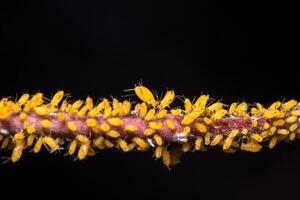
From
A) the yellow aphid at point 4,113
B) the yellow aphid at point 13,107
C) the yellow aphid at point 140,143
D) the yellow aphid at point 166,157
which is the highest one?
the yellow aphid at point 13,107

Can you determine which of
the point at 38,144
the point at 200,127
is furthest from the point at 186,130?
the point at 38,144

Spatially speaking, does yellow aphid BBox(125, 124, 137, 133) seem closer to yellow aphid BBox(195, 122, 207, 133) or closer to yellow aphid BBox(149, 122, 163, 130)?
yellow aphid BBox(149, 122, 163, 130)

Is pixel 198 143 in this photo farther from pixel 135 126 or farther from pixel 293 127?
pixel 293 127

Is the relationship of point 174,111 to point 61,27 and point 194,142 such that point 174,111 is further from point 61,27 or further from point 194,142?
point 61,27

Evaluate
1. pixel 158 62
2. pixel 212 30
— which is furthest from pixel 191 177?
pixel 212 30

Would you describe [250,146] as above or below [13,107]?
below

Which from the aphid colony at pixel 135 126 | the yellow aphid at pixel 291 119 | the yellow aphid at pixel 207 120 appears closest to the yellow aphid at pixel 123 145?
the aphid colony at pixel 135 126

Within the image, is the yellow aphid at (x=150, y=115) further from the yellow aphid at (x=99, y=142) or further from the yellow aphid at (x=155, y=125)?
the yellow aphid at (x=99, y=142)

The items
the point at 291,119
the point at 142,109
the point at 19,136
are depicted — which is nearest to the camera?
the point at 19,136
